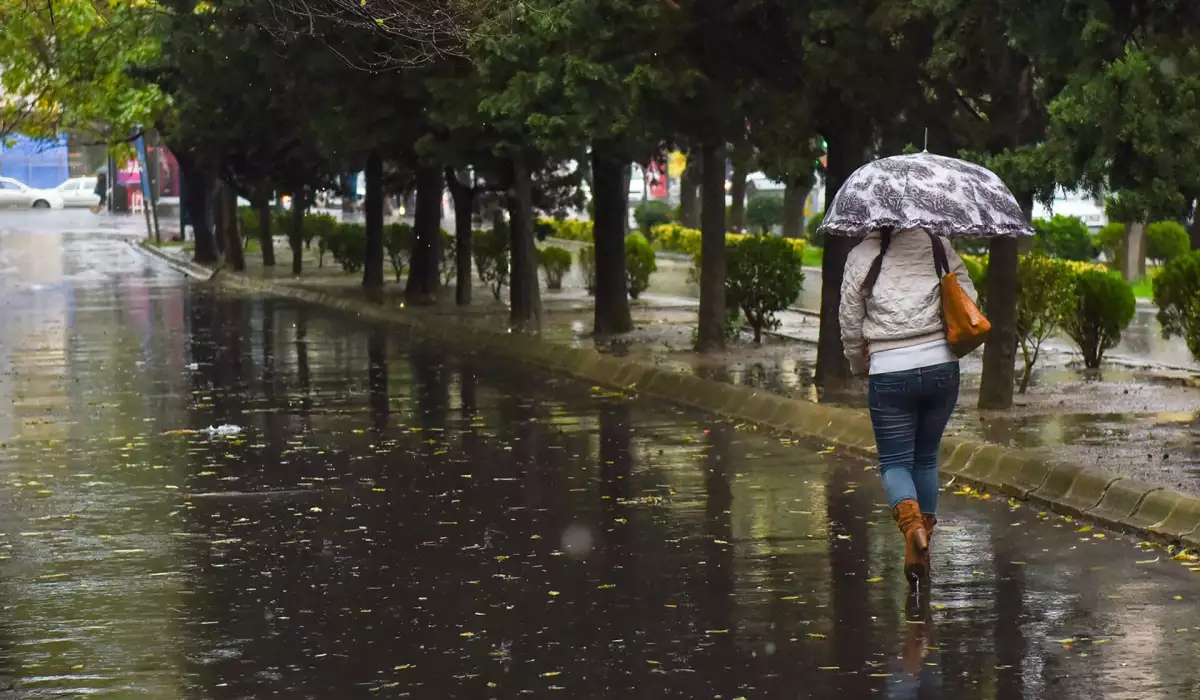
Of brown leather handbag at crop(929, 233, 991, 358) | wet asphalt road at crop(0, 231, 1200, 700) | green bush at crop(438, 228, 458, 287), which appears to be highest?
brown leather handbag at crop(929, 233, 991, 358)

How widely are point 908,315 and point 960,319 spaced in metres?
0.24

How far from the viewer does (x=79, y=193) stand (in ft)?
348

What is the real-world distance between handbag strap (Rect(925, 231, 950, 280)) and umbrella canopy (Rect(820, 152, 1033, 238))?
5 cm

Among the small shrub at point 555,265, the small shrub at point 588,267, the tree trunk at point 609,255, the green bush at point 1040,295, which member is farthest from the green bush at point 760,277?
the small shrub at point 555,265

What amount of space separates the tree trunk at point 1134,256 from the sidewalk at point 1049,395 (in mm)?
8752

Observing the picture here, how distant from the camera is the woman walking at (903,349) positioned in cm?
842

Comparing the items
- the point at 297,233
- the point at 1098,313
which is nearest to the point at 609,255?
the point at 1098,313

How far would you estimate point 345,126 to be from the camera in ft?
78.3

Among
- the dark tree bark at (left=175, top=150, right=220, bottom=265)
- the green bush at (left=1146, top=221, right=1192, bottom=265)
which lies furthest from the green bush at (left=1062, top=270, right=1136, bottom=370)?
the dark tree bark at (left=175, top=150, right=220, bottom=265)

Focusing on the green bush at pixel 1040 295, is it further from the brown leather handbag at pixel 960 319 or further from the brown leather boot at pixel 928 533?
the brown leather handbag at pixel 960 319

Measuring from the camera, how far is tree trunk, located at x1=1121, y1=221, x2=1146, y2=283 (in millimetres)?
32344

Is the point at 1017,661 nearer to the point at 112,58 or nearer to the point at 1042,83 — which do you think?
the point at 1042,83

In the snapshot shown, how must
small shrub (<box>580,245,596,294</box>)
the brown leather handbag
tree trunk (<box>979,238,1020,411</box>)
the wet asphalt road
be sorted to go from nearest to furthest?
the wet asphalt road, the brown leather handbag, tree trunk (<box>979,238,1020,411</box>), small shrub (<box>580,245,596,294</box>)

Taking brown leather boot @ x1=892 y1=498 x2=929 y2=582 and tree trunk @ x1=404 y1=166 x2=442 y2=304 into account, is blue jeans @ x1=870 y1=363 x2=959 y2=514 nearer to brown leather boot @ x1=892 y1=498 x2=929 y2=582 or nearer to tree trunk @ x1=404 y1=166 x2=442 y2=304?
brown leather boot @ x1=892 y1=498 x2=929 y2=582
